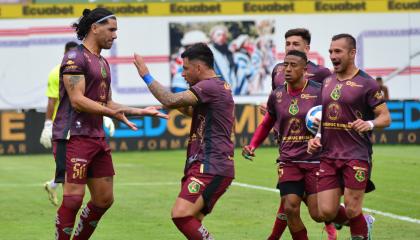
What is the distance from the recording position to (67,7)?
3819 centimetres

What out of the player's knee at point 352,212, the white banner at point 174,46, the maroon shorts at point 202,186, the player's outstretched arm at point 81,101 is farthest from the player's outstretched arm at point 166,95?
the white banner at point 174,46

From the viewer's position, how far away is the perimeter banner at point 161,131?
102ft

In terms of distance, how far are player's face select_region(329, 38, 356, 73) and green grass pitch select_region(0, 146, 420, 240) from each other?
2.87 meters

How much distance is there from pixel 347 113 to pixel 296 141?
0.80 meters

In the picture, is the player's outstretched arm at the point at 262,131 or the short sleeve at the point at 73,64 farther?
the player's outstretched arm at the point at 262,131

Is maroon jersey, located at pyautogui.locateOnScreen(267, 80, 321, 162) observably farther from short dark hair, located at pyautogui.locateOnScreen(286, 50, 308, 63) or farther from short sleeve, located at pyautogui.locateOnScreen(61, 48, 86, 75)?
short sleeve, located at pyautogui.locateOnScreen(61, 48, 86, 75)

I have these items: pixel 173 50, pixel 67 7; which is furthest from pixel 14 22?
pixel 173 50

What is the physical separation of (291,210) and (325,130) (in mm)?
919

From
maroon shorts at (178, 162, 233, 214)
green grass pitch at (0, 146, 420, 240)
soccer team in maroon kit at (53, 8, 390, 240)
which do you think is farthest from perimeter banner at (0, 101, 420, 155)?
maroon shorts at (178, 162, 233, 214)

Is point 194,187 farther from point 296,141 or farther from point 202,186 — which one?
point 296,141

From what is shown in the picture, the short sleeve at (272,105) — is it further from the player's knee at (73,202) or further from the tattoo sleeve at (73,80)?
the player's knee at (73,202)

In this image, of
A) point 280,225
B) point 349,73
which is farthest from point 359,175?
point 280,225

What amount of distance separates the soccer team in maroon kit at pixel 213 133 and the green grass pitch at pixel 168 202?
2098 mm

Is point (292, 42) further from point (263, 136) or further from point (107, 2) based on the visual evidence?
point (107, 2)
